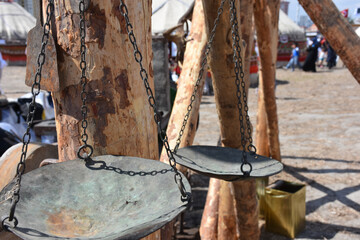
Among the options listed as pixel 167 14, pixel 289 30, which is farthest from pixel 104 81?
pixel 289 30

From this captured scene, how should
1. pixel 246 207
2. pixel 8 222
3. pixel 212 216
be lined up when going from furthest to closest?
pixel 212 216 → pixel 246 207 → pixel 8 222

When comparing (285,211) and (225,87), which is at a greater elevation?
(225,87)

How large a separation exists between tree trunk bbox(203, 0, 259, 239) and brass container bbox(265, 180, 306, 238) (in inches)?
23.2

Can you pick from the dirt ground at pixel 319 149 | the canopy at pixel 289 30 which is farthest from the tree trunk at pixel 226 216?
the canopy at pixel 289 30

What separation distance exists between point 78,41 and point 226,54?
1.37m

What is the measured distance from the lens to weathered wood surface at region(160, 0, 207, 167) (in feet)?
9.34

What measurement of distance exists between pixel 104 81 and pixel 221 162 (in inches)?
38.5

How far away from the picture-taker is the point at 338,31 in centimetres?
279

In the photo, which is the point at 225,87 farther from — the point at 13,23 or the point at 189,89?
the point at 13,23

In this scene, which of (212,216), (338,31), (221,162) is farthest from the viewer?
(212,216)

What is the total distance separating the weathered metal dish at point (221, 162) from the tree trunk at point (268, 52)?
2420 mm

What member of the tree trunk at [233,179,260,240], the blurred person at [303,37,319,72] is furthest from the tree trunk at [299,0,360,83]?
the blurred person at [303,37,319,72]

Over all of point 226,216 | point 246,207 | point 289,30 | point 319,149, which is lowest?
point 319,149

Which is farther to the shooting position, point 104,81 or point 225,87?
point 225,87
